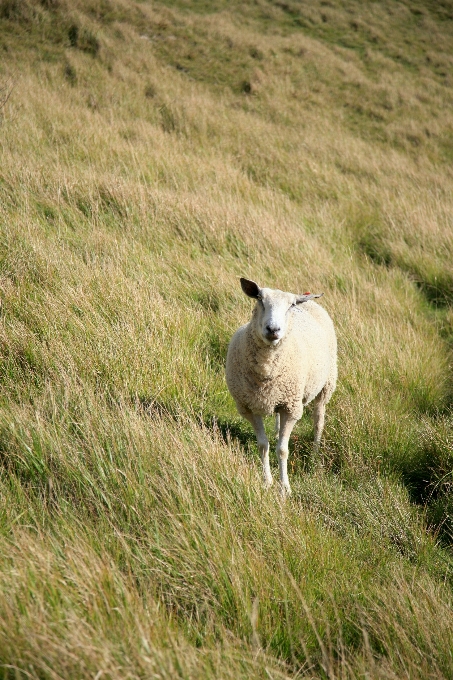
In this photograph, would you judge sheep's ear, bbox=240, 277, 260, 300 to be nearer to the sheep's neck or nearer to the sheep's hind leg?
the sheep's neck

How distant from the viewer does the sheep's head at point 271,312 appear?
279 centimetres

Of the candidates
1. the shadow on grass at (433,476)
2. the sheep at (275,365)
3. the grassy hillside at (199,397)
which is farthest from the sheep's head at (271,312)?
the shadow on grass at (433,476)

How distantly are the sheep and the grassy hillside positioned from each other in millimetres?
238

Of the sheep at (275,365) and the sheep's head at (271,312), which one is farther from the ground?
the sheep's head at (271,312)

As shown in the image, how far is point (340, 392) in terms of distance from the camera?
404cm

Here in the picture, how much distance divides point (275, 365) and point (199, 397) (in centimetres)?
83

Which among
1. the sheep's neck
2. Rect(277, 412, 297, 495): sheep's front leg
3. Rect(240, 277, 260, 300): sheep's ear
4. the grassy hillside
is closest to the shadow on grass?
the grassy hillside

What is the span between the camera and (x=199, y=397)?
3.76 m

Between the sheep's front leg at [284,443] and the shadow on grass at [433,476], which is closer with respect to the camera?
the shadow on grass at [433,476]

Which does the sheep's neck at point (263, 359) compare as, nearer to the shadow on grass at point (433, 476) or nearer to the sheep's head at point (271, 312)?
the sheep's head at point (271, 312)

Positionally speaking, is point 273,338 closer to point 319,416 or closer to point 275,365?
point 275,365

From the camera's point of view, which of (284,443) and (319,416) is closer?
(284,443)

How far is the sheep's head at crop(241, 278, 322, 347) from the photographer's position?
9.16 feet

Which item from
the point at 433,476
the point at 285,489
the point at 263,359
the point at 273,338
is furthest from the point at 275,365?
the point at 433,476
